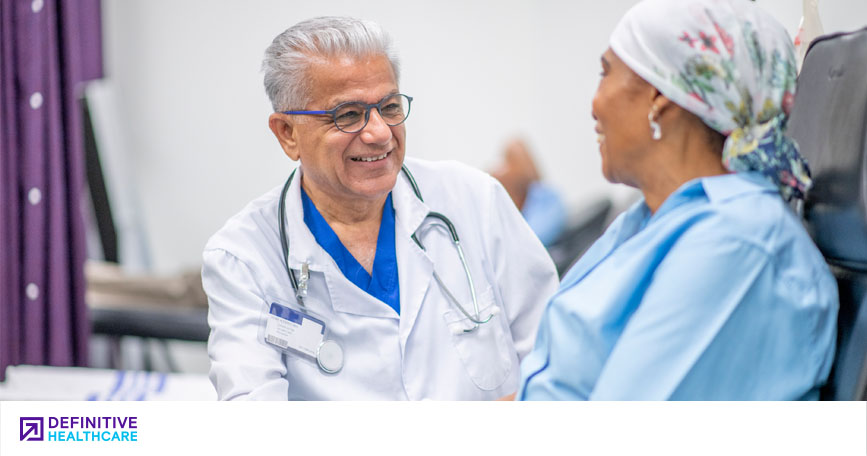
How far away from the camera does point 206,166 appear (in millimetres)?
2070

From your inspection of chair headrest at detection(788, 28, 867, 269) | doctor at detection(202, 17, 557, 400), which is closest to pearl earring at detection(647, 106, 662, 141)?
chair headrest at detection(788, 28, 867, 269)

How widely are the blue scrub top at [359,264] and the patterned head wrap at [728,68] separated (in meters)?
0.58

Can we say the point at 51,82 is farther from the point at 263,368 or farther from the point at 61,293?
the point at 263,368

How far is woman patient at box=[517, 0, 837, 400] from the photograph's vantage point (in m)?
0.98

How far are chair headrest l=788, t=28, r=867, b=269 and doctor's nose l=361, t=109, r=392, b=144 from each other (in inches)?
27.6

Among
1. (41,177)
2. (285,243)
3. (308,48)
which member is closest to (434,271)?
(285,243)

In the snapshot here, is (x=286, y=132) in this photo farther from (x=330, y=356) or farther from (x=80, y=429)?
(x=80, y=429)

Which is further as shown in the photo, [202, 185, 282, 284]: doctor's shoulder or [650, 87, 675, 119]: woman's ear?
[202, 185, 282, 284]: doctor's shoulder

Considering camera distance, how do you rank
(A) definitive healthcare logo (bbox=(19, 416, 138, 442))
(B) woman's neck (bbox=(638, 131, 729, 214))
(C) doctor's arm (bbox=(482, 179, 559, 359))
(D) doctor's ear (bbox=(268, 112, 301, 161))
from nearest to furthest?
(B) woman's neck (bbox=(638, 131, 729, 214)) < (A) definitive healthcare logo (bbox=(19, 416, 138, 442)) < (D) doctor's ear (bbox=(268, 112, 301, 161)) < (C) doctor's arm (bbox=(482, 179, 559, 359))

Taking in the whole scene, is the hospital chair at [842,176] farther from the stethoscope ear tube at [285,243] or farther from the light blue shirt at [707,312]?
the stethoscope ear tube at [285,243]

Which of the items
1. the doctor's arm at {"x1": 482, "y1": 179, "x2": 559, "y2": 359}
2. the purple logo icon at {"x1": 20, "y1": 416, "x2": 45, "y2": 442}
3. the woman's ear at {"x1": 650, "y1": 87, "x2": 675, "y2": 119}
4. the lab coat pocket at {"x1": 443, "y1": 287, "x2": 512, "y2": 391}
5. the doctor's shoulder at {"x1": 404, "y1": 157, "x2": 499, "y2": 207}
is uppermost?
the woman's ear at {"x1": 650, "y1": 87, "x2": 675, "y2": 119}

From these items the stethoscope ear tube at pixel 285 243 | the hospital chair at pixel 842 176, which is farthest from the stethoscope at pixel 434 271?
the hospital chair at pixel 842 176

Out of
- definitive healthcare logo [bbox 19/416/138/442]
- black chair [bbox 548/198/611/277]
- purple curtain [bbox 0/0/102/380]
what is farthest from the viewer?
black chair [bbox 548/198/611/277]

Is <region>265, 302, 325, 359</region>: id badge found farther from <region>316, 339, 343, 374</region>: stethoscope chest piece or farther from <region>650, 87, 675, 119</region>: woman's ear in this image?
<region>650, 87, 675, 119</region>: woman's ear
